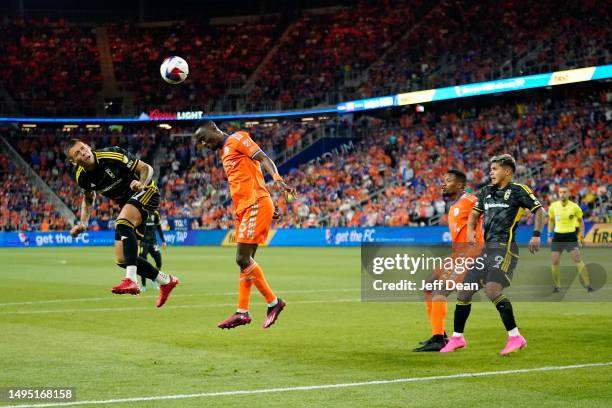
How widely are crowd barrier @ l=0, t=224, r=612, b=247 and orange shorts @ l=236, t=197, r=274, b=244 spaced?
92.4 ft

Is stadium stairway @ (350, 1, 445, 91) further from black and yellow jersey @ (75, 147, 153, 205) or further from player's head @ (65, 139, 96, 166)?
player's head @ (65, 139, 96, 166)

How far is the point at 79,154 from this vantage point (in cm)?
1188

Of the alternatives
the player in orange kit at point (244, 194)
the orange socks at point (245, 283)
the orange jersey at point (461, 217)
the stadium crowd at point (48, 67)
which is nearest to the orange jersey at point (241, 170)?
the player in orange kit at point (244, 194)

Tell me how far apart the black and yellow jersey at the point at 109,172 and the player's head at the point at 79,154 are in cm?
17

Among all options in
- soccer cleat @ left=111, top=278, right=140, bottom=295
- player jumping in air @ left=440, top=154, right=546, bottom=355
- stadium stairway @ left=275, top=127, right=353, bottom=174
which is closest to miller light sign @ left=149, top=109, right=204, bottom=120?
stadium stairway @ left=275, top=127, right=353, bottom=174

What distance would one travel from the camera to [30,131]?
210 ft

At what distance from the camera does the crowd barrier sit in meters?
39.4

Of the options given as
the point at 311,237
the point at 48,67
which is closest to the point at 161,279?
the point at 311,237

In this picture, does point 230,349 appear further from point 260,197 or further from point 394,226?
point 394,226

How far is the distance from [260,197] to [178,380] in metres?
2.95

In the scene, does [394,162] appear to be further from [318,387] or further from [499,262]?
[318,387]

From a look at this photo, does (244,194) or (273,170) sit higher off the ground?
(273,170)

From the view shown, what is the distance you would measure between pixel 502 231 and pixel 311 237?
37.4 meters

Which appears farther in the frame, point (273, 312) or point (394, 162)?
point (394, 162)
